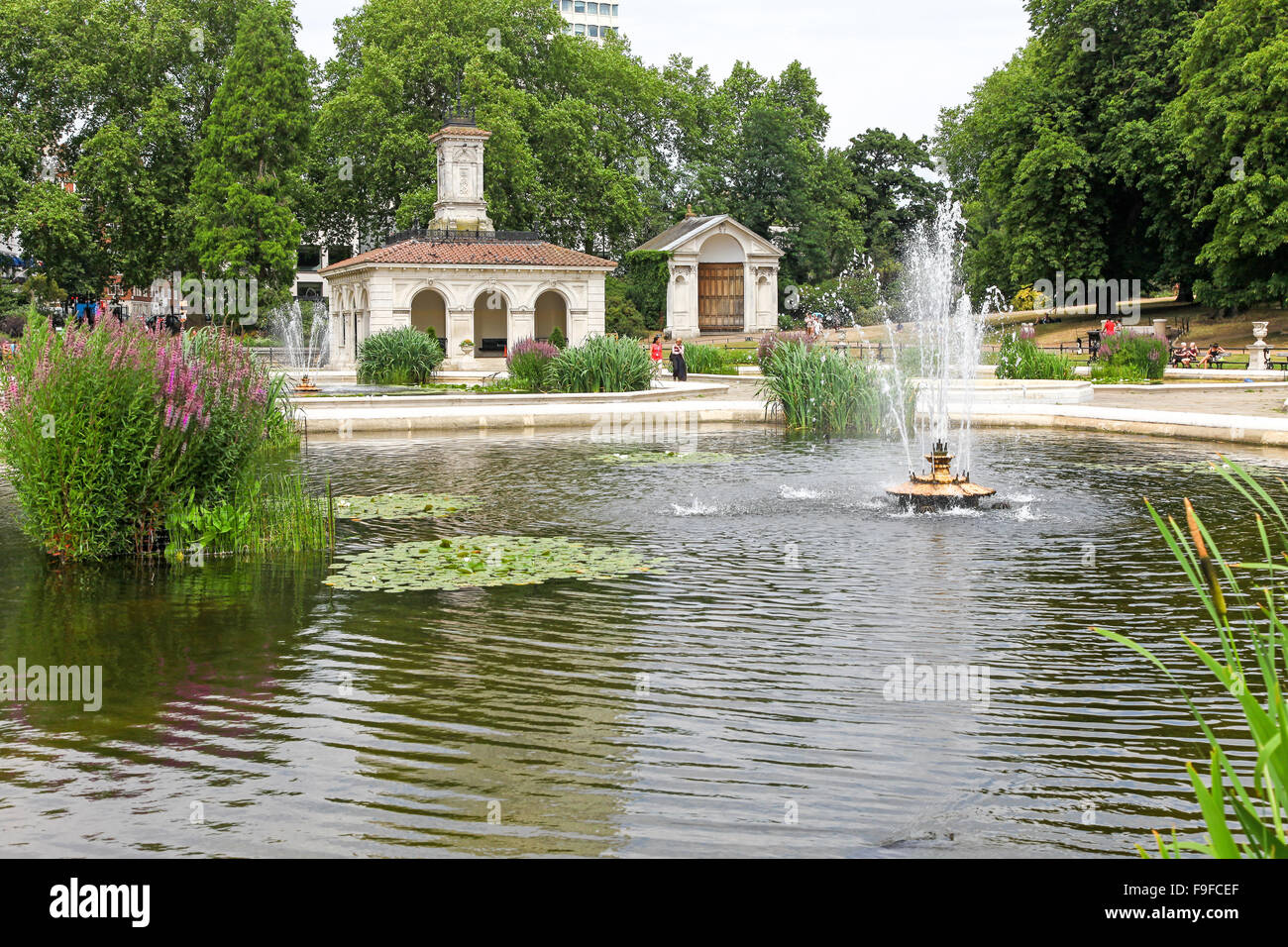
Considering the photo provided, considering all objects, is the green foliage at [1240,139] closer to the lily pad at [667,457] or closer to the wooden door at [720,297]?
the wooden door at [720,297]

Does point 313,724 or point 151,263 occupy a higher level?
point 151,263

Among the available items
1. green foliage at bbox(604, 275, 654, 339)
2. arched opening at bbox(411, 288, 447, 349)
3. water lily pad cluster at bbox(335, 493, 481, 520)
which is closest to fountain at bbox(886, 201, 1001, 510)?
water lily pad cluster at bbox(335, 493, 481, 520)

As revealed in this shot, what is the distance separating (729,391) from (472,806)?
93.9 ft

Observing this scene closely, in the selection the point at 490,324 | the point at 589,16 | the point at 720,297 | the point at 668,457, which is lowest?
the point at 668,457

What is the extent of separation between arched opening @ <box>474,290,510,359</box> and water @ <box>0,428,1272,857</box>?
33.6 meters

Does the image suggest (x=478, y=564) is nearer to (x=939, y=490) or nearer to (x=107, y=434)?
(x=107, y=434)

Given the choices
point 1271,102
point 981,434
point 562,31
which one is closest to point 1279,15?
point 1271,102

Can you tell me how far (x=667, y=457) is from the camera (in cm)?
1966

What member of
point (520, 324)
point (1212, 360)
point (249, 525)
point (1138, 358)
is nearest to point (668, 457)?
point (249, 525)

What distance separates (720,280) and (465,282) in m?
17.9

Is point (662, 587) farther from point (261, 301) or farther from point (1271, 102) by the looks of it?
point (261, 301)

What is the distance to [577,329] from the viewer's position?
4641 centimetres
